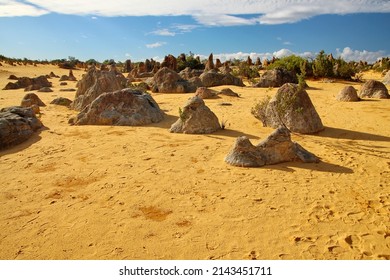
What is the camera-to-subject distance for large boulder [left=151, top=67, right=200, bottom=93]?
581 inches

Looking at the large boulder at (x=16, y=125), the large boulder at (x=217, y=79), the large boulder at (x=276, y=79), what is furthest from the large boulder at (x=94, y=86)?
the large boulder at (x=276, y=79)

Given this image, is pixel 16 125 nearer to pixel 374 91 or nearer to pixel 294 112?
pixel 294 112

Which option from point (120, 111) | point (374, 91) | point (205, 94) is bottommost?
point (120, 111)

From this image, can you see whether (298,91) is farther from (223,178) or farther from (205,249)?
(205,249)

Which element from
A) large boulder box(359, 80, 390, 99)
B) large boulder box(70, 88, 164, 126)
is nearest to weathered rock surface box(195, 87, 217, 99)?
large boulder box(70, 88, 164, 126)

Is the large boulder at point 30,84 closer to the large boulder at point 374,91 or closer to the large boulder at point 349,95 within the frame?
the large boulder at point 349,95

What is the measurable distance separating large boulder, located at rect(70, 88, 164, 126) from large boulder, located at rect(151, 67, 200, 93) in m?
6.07

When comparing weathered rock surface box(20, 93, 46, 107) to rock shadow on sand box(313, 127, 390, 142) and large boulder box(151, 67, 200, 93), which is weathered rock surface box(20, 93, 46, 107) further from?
rock shadow on sand box(313, 127, 390, 142)

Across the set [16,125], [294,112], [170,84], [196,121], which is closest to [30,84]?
[170,84]

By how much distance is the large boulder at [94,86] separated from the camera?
10484 mm

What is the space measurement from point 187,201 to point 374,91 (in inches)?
407

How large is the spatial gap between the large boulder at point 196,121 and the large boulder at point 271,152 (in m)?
2.09

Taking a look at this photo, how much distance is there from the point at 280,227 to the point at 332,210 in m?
0.78

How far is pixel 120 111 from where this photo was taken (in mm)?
8398
